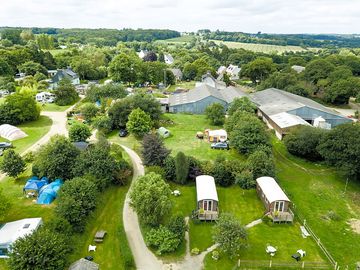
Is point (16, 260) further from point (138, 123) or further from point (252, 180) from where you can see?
point (138, 123)

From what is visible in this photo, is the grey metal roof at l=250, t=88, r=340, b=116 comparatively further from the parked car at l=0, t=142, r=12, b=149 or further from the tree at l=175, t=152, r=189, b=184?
the parked car at l=0, t=142, r=12, b=149

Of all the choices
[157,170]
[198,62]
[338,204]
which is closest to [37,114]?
[157,170]

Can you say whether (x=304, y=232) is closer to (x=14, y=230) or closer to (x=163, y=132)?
(x=14, y=230)

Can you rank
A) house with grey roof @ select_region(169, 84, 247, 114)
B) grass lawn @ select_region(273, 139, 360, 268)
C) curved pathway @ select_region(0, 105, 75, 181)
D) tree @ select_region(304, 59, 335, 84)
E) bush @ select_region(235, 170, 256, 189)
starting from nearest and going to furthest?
grass lawn @ select_region(273, 139, 360, 268) → bush @ select_region(235, 170, 256, 189) → curved pathway @ select_region(0, 105, 75, 181) → house with grey roof @ select_region(169, 84, 247, 114) → tree @ select_region(304, 59, 335, 84)

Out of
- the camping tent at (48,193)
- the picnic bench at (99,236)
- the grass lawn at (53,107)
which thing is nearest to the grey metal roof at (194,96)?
the grass lawn at (53,107)

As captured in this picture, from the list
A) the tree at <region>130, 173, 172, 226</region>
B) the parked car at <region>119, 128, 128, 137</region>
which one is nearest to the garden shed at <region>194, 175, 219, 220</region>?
the tree at <region>130, 173, 172, 226</region>

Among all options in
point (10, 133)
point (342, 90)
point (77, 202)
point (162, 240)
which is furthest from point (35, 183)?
point (342, 90)
